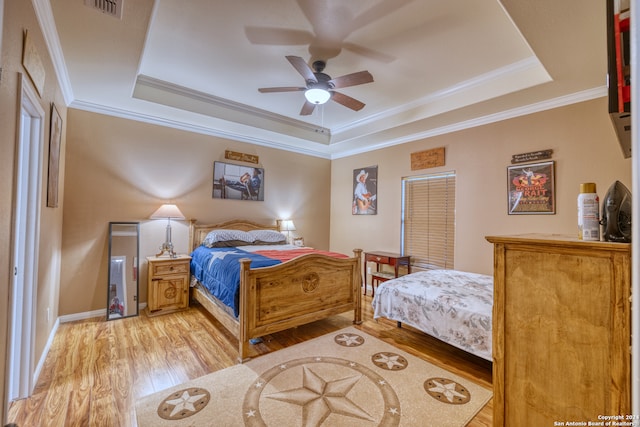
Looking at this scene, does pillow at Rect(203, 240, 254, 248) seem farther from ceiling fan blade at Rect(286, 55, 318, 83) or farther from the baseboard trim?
ceiling fan blade at Rect(286, 55, 318, 83)

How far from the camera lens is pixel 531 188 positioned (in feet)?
10.5

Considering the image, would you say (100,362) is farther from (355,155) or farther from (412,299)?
(355,155)

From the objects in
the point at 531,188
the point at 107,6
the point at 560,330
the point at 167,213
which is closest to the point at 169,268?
the point at 167,213

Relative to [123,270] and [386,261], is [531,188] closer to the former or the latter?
[386,261]

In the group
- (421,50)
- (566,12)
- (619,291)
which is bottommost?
(619,291)

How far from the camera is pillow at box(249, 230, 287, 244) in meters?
4.40

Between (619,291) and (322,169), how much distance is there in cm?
502

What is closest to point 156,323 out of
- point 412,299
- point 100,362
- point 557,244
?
point 100,362

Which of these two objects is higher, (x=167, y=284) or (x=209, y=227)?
(x=209, y=227)

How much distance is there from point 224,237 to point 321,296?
1.77 metres

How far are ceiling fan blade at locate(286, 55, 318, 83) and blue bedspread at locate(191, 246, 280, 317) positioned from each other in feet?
5.90

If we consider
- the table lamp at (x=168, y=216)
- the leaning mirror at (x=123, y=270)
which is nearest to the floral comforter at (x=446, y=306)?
the table lamp at (x=168, y=216)

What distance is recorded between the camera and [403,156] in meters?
4.53

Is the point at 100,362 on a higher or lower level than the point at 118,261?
lower
